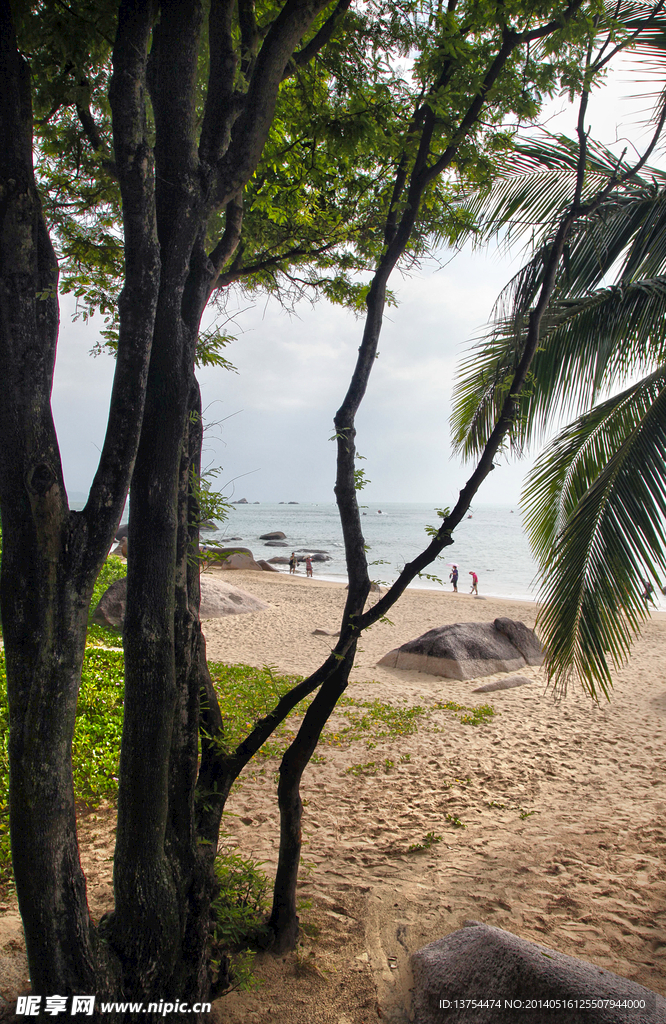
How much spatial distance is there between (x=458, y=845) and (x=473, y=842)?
0.15 m

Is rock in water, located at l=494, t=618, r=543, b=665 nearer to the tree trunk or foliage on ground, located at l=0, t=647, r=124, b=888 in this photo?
foliage on ground, located at l=0, t=647, r=124, b=888

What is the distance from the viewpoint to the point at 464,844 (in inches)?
193

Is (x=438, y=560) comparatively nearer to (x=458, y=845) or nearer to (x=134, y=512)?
(x=458, y=845)

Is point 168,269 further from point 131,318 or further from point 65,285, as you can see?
point 65,285

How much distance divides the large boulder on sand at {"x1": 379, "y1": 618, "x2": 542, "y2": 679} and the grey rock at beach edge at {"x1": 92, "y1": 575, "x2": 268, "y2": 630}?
215 inches

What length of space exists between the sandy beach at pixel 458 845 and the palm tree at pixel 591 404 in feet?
4.17

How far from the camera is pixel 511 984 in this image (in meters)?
2.79

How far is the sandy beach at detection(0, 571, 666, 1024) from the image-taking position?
3402 millimetres

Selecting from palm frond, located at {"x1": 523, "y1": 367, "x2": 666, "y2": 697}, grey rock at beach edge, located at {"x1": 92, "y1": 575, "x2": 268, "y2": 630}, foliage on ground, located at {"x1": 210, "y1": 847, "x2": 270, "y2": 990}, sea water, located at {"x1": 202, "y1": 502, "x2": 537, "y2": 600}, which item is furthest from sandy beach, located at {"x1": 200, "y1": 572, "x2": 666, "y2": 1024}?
sea water, located at {"x1": 202, "y1": 502, "x2": 537, "y2": 600}

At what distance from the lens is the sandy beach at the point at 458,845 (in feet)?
11.2

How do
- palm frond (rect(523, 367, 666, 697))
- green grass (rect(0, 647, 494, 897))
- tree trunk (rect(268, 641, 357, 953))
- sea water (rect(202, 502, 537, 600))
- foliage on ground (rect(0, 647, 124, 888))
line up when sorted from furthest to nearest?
sea water (rect(202, 502, 537, 600)), palm frond (rect(523, 367, 666, 697)), foliage on ground (rect(0, 647, 124, 888)), green grass (rect(0, 647, 494, 897)), tree trunk (rect(268, 641, 357, 953))

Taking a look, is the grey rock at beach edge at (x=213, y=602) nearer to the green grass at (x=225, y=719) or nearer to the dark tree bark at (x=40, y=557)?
the green grass at (x=225, y=719)

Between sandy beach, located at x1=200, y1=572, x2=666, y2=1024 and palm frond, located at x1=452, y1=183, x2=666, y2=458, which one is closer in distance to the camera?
sandy beach, located at x1=200, y1=572, x2=666, y2=1024

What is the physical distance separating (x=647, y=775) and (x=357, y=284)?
20.0 ft
